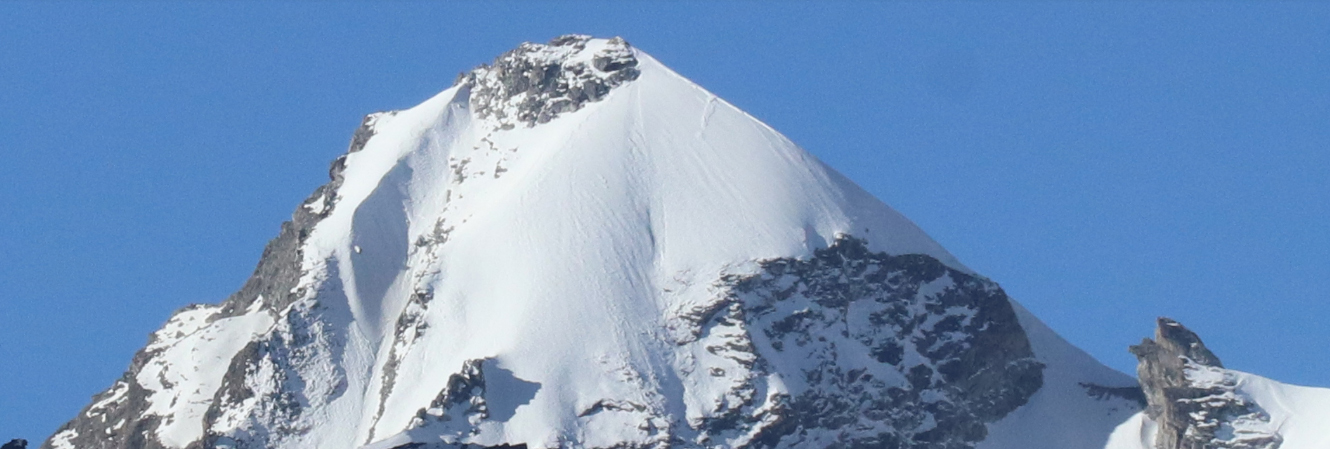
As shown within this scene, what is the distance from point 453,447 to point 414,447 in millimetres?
2721

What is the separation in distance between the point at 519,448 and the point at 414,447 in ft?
24.4

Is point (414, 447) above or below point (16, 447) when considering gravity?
above

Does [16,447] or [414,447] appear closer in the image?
[16,447]

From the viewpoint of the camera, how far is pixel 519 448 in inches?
7569

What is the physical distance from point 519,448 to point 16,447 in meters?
57.8

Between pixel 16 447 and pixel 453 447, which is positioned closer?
pixel 16 447

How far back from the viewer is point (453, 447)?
18675 cm

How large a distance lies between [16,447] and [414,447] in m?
51.9

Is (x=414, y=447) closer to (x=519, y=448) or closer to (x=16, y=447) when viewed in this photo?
(x=519, y=448)

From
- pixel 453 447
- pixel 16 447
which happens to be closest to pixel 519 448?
pixel 453 447

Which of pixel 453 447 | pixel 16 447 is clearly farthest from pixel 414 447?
pixel 16 447

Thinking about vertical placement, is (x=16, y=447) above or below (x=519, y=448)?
below

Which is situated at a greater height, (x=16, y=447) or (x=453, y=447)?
(x=453, y=447)

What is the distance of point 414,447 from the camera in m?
188
